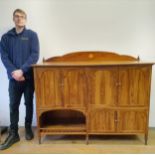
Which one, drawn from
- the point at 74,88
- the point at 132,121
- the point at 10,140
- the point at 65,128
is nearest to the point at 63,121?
the point at 65,128

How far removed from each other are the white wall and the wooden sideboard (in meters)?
0.47

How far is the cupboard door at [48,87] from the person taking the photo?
8.15 ft

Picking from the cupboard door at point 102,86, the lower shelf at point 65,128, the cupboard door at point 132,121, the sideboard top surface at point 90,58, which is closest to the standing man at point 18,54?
the sideboard top surface at point 90,58

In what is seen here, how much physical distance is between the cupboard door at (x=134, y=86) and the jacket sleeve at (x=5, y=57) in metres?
1.23

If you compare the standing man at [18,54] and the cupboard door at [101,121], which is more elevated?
the standing man at [18,54]

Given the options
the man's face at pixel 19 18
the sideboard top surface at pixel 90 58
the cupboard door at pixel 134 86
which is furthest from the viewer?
the sideboard top surface at pixel 90 58

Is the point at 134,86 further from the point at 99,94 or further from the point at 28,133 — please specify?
the point at 28,133

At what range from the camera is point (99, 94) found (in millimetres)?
2504

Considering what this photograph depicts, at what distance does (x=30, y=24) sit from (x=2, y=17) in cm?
37

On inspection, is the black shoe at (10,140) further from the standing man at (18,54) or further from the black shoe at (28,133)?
the black shoe at (28,133)

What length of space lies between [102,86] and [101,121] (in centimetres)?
41

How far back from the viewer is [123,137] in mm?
2770

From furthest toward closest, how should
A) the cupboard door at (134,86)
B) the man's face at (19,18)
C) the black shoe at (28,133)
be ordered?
the black shoe at (28,133) → the man's face at (19,18) → the cupboard door at (134,86)

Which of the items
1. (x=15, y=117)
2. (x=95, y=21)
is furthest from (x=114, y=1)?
(x=15, y=117)
